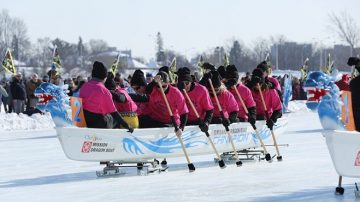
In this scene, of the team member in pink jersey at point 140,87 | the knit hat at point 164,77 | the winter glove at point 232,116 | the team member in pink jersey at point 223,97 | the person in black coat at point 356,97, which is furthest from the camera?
the winter glove at point 232,116

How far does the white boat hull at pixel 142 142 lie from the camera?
10414 mm

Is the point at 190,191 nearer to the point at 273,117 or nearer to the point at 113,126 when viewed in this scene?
the point at 113,126

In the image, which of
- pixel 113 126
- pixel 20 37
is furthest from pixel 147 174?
pixel 20 37

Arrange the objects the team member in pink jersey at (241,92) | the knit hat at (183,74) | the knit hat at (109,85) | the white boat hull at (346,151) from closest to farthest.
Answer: the white boat hull at (346,151), the knit hat at (109,85), the knit hat at (183,74), the team member in pink jersey at (241,92)

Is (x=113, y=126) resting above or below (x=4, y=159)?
above

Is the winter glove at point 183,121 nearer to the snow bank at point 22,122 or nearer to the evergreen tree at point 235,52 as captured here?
the snow bank at point 22,122

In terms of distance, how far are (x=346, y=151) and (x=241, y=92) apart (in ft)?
17.1

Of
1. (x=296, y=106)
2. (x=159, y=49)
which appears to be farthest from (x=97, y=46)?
(x=296, y=106)

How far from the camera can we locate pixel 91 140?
1054 centimetres

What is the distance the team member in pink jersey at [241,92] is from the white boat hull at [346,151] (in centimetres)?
481

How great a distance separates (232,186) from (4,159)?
614cm

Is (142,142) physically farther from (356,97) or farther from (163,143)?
(356,97)

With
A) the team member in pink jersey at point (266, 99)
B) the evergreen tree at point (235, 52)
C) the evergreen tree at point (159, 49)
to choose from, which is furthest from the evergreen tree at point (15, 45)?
the team member in pink jersey at point (266, 99)

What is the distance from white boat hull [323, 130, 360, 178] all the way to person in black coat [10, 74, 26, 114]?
1721 cm
